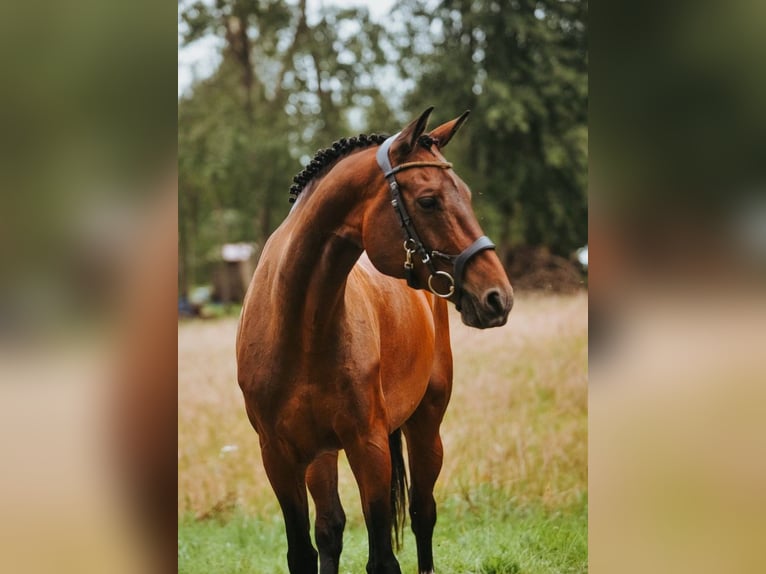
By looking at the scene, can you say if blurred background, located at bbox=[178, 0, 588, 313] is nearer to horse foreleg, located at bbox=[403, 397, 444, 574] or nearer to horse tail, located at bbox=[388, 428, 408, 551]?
horse foreleg, located at bbox=[403, 397, 444, 574]

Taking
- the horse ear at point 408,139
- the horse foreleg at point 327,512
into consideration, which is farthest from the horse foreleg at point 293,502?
the horse ear at point 408,139

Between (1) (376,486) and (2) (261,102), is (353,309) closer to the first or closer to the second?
(1) (376,486)

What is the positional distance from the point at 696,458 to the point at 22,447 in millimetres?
1350

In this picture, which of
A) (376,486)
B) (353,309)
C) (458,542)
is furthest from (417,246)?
(458,542)

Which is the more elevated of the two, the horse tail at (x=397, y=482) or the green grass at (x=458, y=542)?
the horse tail at (x=397, y=482)

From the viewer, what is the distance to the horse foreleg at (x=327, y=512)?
323 cm

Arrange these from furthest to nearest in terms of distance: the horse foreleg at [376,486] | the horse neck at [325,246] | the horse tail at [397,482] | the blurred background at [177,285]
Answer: the horse tail at [397,482] < the horse foreleg at [376,486] < the horse neck at [325,246] < the blurred background at [177,285]

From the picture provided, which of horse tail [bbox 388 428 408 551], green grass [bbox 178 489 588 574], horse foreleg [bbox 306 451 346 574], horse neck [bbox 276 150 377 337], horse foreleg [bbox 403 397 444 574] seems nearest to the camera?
horse neck [bbox 276 150 377 337]

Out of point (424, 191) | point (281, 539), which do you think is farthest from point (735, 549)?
point (281, 539)

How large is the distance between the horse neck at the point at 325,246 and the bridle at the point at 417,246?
9cm

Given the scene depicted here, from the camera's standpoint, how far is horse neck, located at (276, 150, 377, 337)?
2.57 meters

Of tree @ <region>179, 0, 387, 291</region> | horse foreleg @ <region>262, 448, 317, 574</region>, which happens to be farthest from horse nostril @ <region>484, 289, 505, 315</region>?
tree @ <region>179, 0, 387, 291</region>

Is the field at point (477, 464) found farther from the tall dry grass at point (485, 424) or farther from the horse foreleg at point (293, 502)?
the horse foreleg at point (293, 502)

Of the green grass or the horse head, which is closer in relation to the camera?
the horse head
